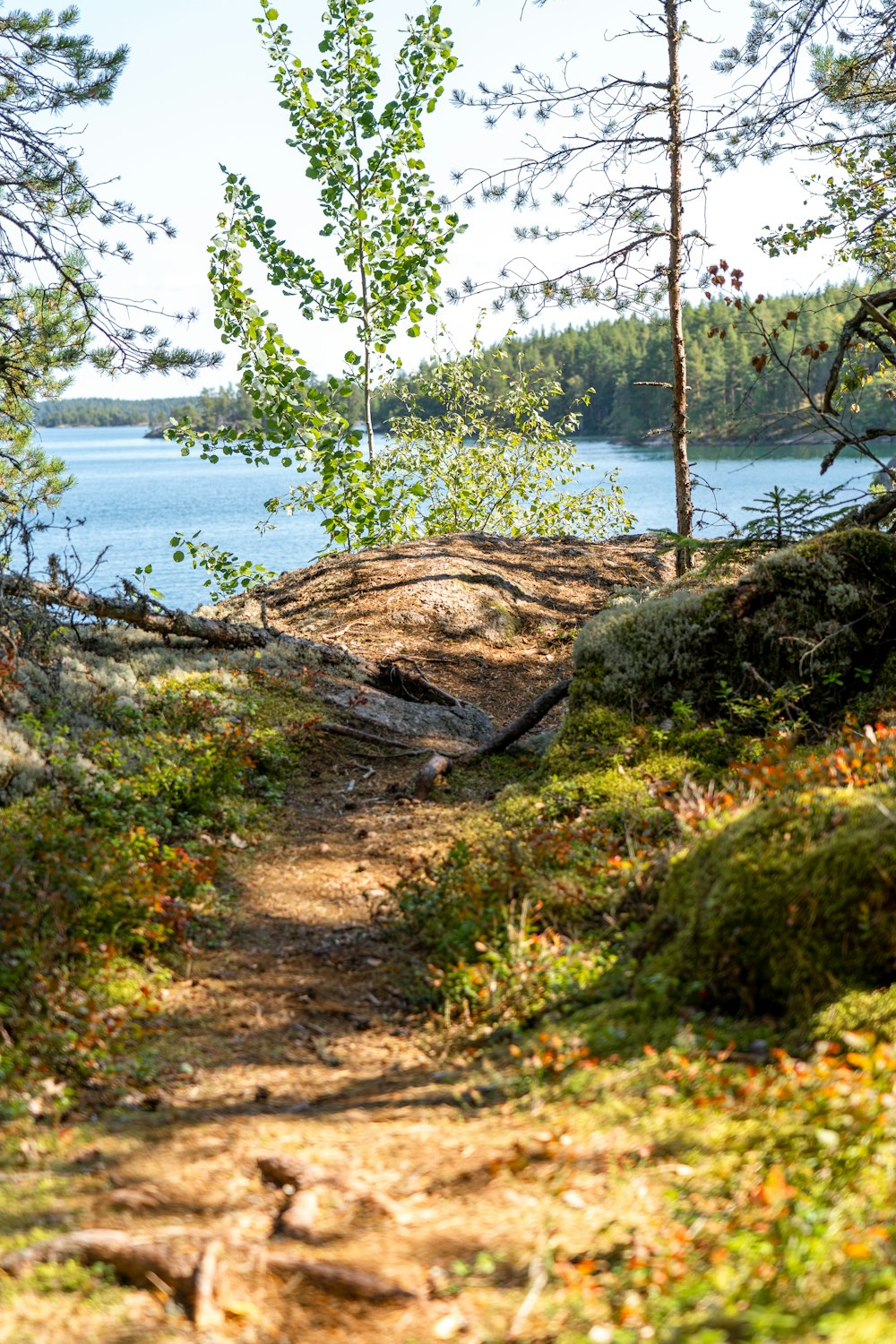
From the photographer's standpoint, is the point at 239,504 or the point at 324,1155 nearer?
the point at 324,1155

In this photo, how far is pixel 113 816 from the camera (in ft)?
21.3

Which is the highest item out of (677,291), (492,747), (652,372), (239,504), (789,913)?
(652,372)

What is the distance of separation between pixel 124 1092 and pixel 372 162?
1335 centimetres

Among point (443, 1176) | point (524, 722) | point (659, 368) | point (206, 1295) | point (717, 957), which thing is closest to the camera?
point (206, 1295)

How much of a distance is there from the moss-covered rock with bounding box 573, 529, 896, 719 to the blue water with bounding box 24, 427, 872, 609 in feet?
24.0

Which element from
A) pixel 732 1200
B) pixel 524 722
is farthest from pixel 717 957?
pixel 524 722

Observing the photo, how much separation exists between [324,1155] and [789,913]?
202 cm

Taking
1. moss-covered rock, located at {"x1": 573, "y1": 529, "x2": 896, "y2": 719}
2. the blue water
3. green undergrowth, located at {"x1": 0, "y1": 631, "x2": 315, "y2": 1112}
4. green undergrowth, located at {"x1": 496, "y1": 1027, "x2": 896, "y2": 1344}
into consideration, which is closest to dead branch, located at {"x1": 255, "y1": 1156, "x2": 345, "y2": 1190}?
green undergrowth, located at {"x1": 496, "y1": 1027, "x2": 896, "y2": 1344}

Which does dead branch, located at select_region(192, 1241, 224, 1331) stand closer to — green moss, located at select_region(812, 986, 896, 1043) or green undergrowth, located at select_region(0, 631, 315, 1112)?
green undergrowth, located at select_region(0, 631, 315, 1112)

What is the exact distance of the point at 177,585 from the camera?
3019 cm

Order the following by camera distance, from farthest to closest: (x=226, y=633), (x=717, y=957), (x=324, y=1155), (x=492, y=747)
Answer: (x=226, y=633), (x=492, y=747), (x=717, y=957), (x=324, y=1155)

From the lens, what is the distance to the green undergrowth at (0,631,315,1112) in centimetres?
459

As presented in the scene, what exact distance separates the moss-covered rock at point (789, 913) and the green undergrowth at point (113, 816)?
2.53m

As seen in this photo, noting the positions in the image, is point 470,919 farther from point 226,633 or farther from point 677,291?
point 677,291
